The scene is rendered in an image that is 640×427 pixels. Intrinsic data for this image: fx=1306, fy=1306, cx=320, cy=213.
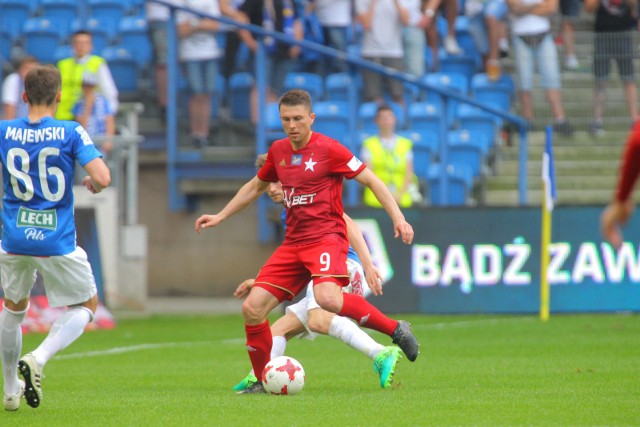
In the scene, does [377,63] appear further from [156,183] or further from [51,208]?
[51,208]

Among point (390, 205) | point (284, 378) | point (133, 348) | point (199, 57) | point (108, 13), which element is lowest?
point (133, 348)

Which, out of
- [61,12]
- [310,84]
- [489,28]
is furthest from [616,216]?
[61,12]

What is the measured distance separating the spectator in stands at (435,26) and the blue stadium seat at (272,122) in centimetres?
277

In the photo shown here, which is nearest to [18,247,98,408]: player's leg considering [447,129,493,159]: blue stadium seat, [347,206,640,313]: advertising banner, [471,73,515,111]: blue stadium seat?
[347,206,640,313]: advertising banner

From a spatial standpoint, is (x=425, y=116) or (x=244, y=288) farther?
(x=425, y=116)

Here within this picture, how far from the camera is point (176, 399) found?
340 inches

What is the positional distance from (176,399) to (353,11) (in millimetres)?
11526

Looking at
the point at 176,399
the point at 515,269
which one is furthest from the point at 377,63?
the point at 176,399

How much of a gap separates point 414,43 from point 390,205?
1066cm

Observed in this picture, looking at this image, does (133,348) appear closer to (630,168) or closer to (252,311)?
(252,311)

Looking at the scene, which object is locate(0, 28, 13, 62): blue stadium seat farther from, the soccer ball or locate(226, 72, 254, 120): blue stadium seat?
the soccer ball

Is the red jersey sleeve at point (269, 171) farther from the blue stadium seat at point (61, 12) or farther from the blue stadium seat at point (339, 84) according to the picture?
the blue stadium seat at point (61, 12)

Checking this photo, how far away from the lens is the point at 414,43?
19094 millimetres

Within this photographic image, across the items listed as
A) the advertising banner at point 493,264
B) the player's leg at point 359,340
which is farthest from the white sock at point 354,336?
the advertising banner at point 493,264
